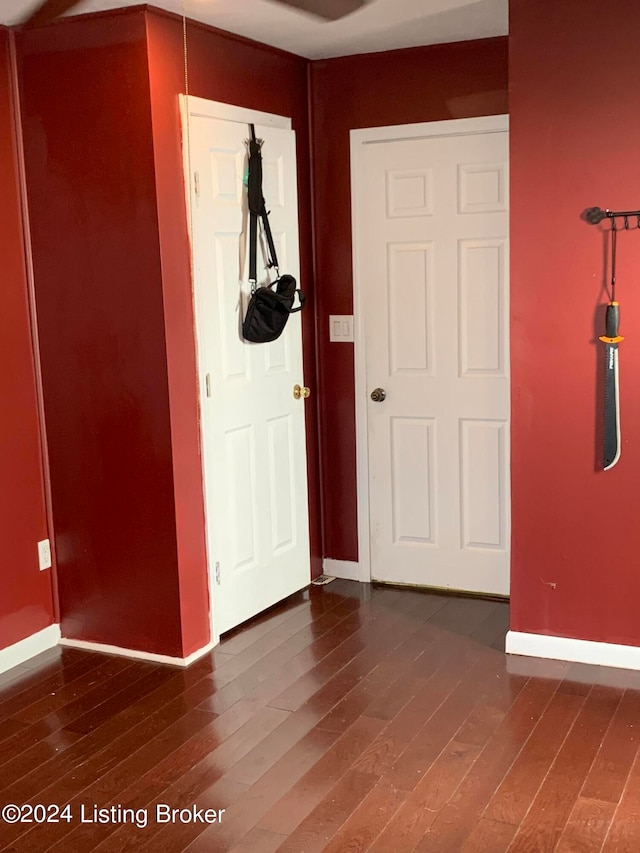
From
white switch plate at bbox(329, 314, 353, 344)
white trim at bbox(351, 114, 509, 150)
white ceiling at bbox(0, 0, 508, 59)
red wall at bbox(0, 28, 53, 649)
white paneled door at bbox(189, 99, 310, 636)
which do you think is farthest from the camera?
white switch plate at bbox(329, 314, 353, 344)

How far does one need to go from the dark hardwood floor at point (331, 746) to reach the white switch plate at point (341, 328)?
4.20 ft

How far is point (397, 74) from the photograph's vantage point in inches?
162

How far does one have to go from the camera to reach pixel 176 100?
348 centimetres

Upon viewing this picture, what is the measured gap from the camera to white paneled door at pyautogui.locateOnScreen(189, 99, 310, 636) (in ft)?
12.1

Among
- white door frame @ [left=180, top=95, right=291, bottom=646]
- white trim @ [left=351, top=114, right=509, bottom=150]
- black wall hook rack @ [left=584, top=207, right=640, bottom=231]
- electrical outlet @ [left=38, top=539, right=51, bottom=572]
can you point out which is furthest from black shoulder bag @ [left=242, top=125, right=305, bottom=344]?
black wall hook rack @ [left=584, top=207, right=640, bottom=231]

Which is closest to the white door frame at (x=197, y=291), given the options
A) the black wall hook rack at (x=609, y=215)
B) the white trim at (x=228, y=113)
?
the white trim at (x=228, y=113)

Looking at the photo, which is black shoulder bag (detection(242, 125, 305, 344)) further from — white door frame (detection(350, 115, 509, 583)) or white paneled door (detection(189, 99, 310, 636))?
white door frame (detection(350, 115, 509, 583))

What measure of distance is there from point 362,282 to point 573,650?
181 cm

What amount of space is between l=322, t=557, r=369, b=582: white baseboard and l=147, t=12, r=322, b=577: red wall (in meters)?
1.06

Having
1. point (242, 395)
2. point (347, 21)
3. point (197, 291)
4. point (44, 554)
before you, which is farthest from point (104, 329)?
point (347, 21)

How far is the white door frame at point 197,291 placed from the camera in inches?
139

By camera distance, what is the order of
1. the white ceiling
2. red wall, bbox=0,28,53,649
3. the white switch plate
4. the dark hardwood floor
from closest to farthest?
the dark hardwood floor
the white ceiling
red wall, bbox=0,28,53,649
the white switch plate

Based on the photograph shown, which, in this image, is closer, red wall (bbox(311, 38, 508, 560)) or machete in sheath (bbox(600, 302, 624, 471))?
machete in sheath (bbox(600, 302, 624, 471))

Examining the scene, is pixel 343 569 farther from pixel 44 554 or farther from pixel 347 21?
pixel 347 21
